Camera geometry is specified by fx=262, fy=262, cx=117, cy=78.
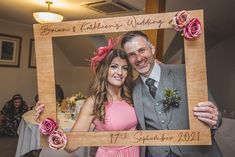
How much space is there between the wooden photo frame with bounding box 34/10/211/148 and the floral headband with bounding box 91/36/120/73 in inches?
2.0

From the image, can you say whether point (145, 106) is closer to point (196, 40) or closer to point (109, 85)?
point (109, 85)

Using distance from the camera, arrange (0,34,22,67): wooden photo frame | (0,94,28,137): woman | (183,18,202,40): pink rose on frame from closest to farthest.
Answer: (183,18,202,40): pink rose on frame, (0,34,22,67): wooden photo frame, (0,94,28,137): woman

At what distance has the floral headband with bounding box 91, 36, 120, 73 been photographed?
3.14 feet

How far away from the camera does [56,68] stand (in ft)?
3.18

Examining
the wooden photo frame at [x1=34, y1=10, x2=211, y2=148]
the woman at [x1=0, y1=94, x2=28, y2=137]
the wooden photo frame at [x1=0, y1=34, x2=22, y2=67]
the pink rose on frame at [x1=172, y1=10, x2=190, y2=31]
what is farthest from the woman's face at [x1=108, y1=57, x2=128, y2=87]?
the woman at [x1=0, y1=94, x2=28, y2=137]

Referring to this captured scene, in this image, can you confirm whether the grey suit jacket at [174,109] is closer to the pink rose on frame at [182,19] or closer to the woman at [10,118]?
the pink rose on frame at [182,19]

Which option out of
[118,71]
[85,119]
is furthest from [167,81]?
[85,119]

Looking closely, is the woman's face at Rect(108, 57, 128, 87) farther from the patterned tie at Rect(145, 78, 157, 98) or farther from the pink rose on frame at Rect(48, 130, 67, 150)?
the pink rose on frame at Rect(48, 130, 67, 150)

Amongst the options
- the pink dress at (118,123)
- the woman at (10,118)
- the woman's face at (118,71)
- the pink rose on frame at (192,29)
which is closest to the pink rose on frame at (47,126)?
the pink dress at (118,123)

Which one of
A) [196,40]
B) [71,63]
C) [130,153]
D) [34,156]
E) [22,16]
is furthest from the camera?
[22,16]

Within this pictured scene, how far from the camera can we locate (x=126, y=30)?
0.90 m

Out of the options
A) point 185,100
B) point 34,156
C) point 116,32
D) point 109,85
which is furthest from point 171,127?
point 34,156

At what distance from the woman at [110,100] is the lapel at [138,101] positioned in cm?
2

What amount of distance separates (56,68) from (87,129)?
252 mm
